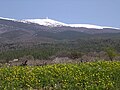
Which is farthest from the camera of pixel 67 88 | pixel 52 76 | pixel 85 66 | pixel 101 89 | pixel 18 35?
pixel 18 35

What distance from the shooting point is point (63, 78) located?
706 inches

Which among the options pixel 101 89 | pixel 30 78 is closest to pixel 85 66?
pixel 30 78

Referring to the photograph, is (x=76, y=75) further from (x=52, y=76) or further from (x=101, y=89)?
(x=101, y=89)

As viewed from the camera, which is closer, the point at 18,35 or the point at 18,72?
the point at 18,72

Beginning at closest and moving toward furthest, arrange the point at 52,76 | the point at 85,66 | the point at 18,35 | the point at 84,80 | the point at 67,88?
the point at 67,88
the point at 84,80
the point at 52,76
the point at 85,66
the point at 18,35

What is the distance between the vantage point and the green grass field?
16.2 meters

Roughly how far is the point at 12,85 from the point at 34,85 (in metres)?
1.18

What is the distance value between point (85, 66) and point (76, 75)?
243 centimetres

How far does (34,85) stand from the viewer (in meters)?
17.3

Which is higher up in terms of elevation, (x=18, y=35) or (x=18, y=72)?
(x=18, y=72)

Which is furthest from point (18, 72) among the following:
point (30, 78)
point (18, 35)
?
point (18, 35)

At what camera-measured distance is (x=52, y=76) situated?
18375 millimetres

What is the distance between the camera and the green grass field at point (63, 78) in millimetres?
16219

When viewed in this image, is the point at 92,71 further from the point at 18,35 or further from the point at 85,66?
the point at 18,35
